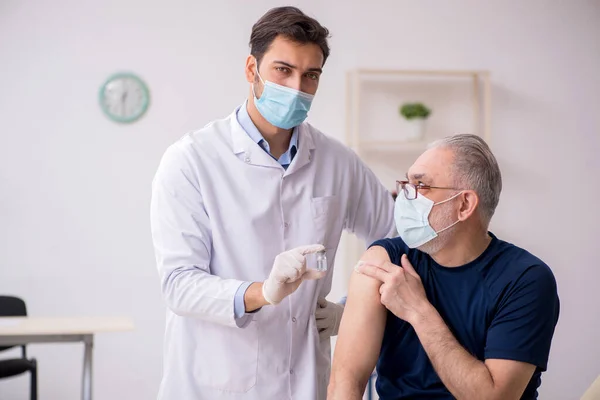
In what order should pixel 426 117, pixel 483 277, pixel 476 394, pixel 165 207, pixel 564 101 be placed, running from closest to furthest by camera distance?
1. pixel 476 394
2. pixel 483 277
3. pixel 165 207
4. pixel 426 117
5. pixel 564 101

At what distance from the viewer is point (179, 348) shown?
1.74 meters

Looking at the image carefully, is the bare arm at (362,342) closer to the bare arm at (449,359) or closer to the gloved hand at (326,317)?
the bare arm at (449,359)

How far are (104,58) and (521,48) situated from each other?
7.67ft

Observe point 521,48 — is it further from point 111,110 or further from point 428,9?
point 111,110

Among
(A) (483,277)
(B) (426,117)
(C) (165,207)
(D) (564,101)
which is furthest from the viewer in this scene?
(D) (564,101)

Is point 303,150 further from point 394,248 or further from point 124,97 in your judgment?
point 124,97

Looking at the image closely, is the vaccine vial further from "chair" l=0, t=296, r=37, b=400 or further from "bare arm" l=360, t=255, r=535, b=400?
"chair" l=0, t=296, r=37, b=400

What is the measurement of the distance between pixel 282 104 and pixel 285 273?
0.46 metres

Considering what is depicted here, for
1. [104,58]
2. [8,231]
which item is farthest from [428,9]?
[8,231]

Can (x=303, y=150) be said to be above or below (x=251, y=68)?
below

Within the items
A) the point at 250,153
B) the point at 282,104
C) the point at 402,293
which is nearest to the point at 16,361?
the point at 250,153

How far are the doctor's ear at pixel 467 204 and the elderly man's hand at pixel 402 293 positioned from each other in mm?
173

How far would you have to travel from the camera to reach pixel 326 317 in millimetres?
1856

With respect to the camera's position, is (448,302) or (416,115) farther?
(416,115)
